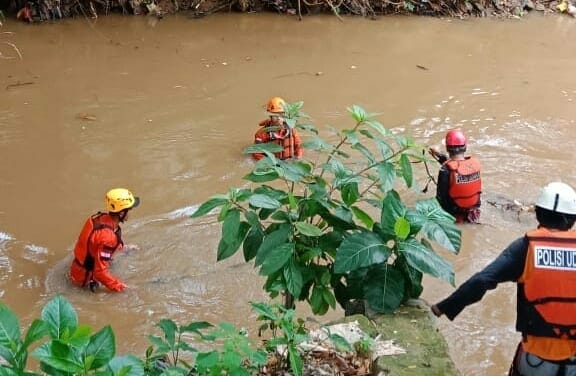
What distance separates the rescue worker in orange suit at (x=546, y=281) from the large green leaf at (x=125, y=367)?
1774mm

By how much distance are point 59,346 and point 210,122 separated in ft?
22.1

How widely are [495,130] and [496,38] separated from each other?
4.80 metres

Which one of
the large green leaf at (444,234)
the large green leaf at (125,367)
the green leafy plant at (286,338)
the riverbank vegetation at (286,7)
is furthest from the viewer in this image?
the riverbank vegetation at (286,7)

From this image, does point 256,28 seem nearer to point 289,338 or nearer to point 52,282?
point 52,282

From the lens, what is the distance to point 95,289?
5.39 m

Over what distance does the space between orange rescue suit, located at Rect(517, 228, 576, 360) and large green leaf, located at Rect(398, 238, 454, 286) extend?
412 millimetres

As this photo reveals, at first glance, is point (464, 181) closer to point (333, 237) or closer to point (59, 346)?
point (333, 237)

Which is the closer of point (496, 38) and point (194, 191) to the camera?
point (194, 191)

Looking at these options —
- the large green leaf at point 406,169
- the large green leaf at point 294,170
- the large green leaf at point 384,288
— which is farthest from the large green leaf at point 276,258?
the large green leaf at point 406,169

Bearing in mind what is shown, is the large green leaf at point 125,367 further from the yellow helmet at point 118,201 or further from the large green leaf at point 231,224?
the yellow helmet at point 118,201

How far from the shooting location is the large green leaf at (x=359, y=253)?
9.39 ft

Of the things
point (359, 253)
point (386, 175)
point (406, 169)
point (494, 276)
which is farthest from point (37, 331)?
point (494, 276)

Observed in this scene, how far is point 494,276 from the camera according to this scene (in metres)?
3.13

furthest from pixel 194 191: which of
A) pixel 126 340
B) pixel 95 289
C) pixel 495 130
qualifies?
pixel 495 130
